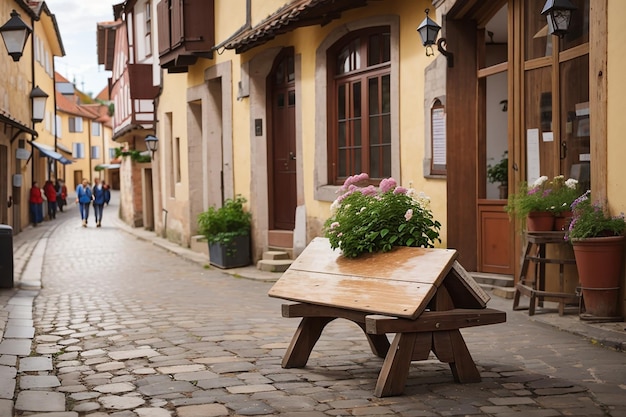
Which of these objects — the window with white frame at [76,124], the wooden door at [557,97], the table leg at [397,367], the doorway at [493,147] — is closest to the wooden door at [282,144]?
the doorway at [493,147]

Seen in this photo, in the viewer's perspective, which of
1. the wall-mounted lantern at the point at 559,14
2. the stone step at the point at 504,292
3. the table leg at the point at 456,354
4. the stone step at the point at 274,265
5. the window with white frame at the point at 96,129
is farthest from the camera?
the window with white frame at the point at 96,129

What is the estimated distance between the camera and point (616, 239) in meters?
7.20

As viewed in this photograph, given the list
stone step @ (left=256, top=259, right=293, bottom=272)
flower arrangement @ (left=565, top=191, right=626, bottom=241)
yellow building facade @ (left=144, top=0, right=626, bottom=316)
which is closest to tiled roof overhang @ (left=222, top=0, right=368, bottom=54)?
yellow building facade @ (left=144, top=0, right=626, bottom=316)

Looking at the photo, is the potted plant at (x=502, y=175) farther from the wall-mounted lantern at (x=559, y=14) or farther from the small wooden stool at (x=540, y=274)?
the wall-mounted lantern at (x=559, y=14)

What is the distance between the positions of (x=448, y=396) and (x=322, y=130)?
853 cm

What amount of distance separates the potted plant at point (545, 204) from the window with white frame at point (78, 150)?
63.7 meters

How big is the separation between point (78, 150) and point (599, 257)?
6618 centimetres

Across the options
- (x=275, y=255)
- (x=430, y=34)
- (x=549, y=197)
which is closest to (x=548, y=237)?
(x=549, y=197)

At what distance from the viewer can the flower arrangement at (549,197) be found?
26.8ft

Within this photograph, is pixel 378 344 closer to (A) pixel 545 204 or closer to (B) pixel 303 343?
(B) pixel 303 343

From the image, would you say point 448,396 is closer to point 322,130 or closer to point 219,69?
point 322,130

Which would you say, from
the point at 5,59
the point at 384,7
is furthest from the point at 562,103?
the point at 5,59

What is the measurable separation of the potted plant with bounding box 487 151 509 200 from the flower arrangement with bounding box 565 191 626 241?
245cm

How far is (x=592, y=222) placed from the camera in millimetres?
7324
